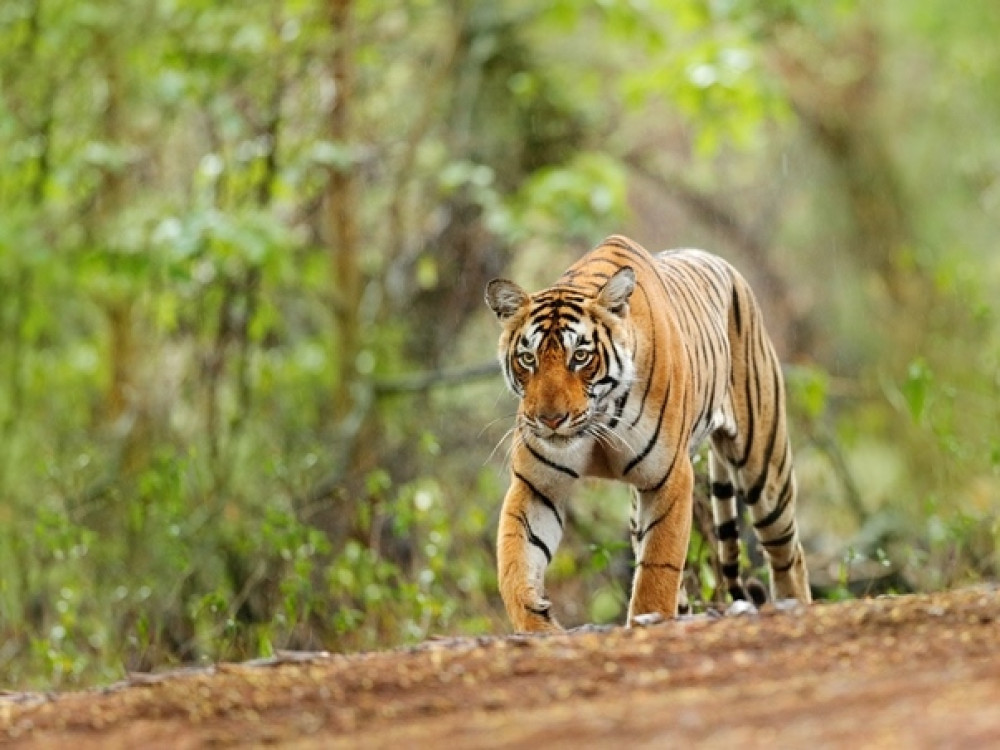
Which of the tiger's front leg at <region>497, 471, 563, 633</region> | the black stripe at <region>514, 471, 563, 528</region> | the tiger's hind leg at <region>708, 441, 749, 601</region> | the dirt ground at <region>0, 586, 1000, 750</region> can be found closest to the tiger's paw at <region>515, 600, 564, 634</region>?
the tiger's front leg at <region>497, 471, 563, 633</region>

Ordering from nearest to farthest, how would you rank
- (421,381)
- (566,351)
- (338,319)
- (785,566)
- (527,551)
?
(566,351), (527,551), (785,566), (421,381), (338,319)

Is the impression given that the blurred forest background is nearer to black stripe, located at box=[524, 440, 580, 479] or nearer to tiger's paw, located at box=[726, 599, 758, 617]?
black stripe, located at box=[524, 440, 580, 479]

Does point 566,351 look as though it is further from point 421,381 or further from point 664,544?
point 421,381

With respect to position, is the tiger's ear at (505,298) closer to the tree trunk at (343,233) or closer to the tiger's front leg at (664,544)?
the tiger's front leg at (664,544)

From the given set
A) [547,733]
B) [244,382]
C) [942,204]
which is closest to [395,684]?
[547,733]

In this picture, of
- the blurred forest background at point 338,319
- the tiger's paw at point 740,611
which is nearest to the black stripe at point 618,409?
the tiger's paw at point 740,611

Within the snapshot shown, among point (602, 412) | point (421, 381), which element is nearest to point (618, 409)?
point (602, 412)

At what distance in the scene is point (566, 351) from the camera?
600 centimetres

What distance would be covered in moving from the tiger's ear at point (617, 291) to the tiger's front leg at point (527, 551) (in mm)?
680

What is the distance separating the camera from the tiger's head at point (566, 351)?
19.4 ft

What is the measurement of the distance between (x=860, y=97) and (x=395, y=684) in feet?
54.6

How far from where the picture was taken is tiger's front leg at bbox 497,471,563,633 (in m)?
5.88

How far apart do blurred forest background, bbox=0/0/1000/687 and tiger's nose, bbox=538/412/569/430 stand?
5.31ft

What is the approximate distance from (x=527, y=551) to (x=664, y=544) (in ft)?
1.57
